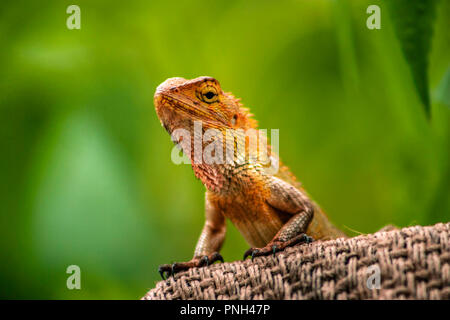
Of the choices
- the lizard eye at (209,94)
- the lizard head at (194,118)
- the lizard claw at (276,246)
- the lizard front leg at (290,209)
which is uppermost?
the lizard eye at (209,94)

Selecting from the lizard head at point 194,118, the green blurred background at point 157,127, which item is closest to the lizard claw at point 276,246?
the lizard head at point 194,118

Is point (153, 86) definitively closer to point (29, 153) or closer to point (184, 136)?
point (29, 153)

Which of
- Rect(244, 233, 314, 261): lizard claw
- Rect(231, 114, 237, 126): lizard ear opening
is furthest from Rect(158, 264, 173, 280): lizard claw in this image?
Rect(231, 114, 237, 126): lizard ear opening

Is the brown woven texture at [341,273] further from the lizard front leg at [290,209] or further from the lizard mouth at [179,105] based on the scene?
the lizard mouth at [179,105]

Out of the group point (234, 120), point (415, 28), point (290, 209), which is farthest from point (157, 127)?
point (415, 28)

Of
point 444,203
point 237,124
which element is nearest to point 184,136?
point 237,124

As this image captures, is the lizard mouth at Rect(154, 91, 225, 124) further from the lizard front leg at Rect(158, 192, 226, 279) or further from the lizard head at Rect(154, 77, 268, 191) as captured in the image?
the lizard front leg at Rect(158, 192, 226, 279)
